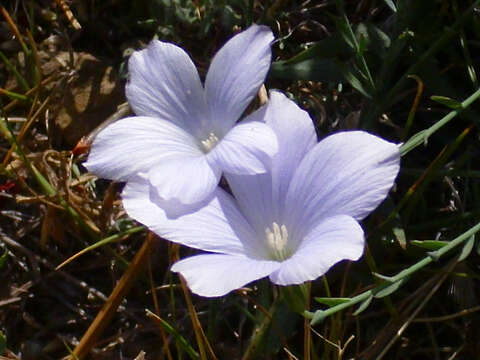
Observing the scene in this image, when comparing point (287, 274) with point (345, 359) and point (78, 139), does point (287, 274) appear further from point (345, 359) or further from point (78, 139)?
point (78, 139)

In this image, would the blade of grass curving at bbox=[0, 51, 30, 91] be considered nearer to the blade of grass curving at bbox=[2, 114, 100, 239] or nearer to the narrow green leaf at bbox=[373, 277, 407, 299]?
the blade of grass curving at bbox=[2, 114, 100, 239]

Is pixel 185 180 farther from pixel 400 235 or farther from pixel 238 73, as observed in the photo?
pixel 400 235

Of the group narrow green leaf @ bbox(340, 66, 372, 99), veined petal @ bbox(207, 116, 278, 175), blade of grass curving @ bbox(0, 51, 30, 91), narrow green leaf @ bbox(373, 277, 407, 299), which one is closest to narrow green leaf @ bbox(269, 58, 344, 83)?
narrow green leaf @ bbox(340, 66, 372, 99)

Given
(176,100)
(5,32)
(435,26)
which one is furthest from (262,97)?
(5,32)

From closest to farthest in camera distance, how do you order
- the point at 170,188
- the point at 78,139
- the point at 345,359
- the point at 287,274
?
the point at 287,274 → the point at 170,188 → the point at 345,359 → the point at 78,139

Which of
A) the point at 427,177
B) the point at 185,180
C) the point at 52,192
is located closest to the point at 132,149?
the point at 185,180

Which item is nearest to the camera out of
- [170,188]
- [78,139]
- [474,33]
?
[170,188]
